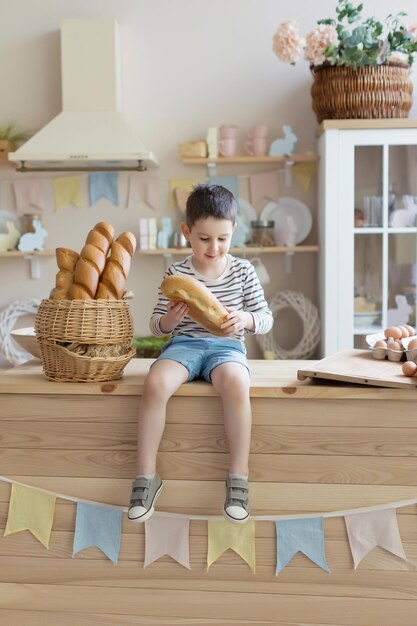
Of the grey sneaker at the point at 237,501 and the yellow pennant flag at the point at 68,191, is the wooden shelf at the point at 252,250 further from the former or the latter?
the grey sneaker at the point at 237,501

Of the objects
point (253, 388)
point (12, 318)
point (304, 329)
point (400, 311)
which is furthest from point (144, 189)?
point (253, 388)

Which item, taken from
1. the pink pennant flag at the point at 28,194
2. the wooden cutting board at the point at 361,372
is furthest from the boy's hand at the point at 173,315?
the pink pennant flag at the point at 28,194

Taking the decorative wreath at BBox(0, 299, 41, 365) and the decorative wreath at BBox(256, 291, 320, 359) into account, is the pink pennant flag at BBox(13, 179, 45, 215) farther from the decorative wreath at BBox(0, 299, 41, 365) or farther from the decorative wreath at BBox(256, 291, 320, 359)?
the decorative wreath at BBox(256, 291, 320, 359)

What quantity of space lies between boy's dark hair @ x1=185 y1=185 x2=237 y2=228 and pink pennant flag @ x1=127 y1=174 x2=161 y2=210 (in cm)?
200

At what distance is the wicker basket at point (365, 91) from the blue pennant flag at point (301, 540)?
2.17 m

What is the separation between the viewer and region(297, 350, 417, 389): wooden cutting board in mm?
1751

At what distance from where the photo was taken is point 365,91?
3.42m

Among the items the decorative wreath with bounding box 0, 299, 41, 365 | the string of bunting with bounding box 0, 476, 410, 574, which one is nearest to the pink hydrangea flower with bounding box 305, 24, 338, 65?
the decorative wreath with bounding box 0, 299, 41, 365

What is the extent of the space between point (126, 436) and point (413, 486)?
67 cm

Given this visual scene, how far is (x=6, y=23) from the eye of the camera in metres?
3.95

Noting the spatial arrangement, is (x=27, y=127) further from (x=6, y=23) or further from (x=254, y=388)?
(x=254, y=388)

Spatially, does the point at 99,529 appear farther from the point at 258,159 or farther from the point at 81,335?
the point at 258,159

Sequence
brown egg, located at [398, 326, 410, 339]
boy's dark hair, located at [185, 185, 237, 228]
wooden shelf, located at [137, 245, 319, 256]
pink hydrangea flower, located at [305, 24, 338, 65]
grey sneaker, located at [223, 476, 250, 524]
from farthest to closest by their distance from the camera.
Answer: wooden shelf, located at [137, 245, 319, 256], pink hydrangea flower, located at [305, 24, 338, 65], brown egg, located at [398, 326, 410, 339], boy's dark hair, located at [185, 185, 237, 228], grey sneaker, located at [223, 476, 250, 524]

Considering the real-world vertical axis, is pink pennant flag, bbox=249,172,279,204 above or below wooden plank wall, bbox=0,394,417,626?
above
